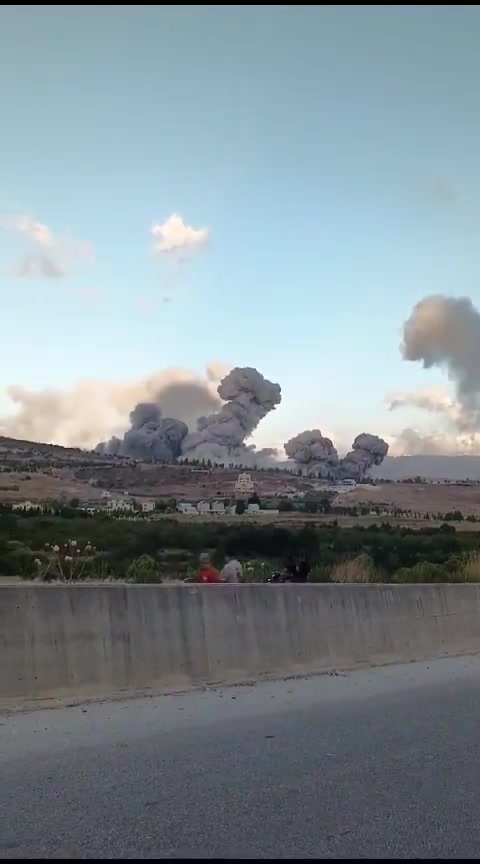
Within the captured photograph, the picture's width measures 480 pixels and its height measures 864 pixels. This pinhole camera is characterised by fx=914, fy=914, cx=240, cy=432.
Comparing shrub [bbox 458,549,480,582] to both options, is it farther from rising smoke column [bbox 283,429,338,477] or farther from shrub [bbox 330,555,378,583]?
rising smoke column [bbox 283,429,338,477]

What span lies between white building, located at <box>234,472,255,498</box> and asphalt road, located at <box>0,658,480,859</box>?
6865 cm

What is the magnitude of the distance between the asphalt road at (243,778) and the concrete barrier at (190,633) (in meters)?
0.36

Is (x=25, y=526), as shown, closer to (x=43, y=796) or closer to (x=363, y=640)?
(x=363, y=640)

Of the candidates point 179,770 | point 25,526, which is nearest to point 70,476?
point 25,526

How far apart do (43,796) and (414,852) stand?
2.27m

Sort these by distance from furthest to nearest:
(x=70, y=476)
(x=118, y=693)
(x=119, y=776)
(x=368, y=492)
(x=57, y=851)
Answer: (x=368, y=492)
(x=70, y=476)
(x=118, y=693)
(x=119, y=776)
(x=57, y=851)

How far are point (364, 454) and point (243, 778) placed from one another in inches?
4761

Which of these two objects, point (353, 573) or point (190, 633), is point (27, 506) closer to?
point (353, 573)

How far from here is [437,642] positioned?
1348 cm

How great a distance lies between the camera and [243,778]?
6.17 m

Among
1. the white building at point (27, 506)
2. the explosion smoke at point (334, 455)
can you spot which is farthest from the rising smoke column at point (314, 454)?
the white building at point (27, 506)

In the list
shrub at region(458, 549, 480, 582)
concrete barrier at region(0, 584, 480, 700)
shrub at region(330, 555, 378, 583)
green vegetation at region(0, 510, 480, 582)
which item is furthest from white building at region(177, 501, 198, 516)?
concrete barrier at region(0, 584, 480, 700)

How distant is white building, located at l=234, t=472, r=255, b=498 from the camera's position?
78500 millimetres

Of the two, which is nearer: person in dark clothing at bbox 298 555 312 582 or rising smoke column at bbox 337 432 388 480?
person in dark clothing at bbox 298 555 312 582
